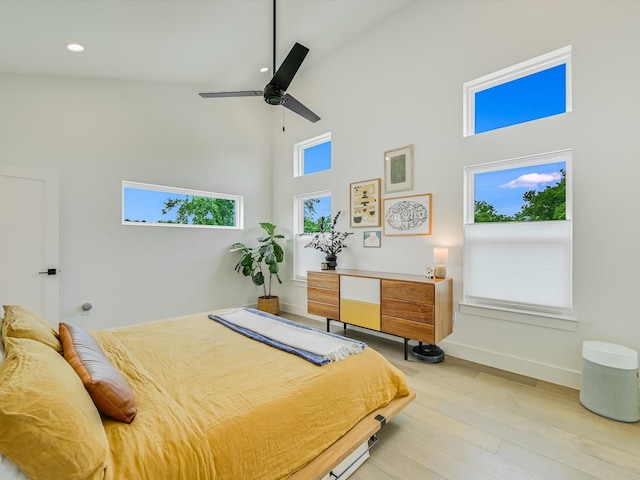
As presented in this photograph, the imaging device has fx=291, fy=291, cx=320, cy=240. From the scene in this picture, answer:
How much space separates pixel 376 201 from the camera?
13.0ft

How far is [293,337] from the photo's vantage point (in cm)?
211

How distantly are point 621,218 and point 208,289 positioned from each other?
16.1 ft

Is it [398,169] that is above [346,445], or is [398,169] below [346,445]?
above

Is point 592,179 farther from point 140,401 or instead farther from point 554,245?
point 140,401

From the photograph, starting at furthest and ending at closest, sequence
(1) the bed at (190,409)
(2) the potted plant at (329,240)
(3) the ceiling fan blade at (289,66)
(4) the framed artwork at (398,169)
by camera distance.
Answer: (2) the potted plant at (329,240)
(4) the framed artwork at (398,169)
(3) the ceiling fan blade at (289,66)
(1) the bed at (190,409)

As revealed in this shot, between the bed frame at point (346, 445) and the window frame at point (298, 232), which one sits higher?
the window frame at point (298, 232)

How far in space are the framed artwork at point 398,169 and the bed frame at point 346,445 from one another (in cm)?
252

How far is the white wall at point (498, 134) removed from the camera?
2.38 m

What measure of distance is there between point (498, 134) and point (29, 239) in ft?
16.3

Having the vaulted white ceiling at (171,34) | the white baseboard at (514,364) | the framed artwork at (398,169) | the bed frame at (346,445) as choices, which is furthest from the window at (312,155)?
the bed frame at (346,445)

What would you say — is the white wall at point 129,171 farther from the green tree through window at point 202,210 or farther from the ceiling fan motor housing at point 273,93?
the ceiling fan motor housing at point 273,93

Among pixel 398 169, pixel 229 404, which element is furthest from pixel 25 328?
pixel 398 169

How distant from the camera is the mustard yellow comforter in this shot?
1.07 meters

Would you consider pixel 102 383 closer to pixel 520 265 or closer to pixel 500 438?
pixel 500 438
